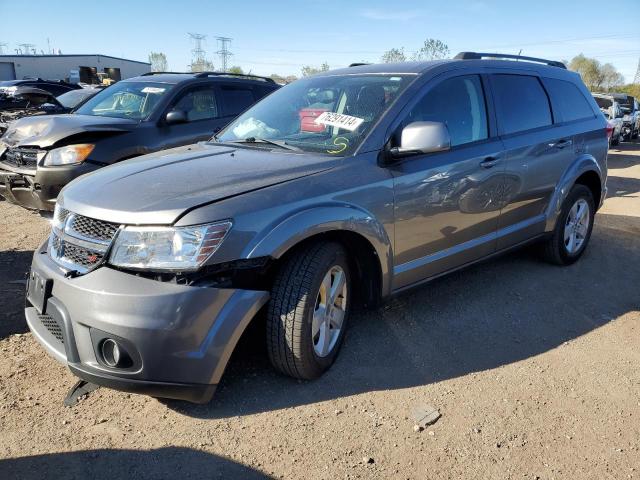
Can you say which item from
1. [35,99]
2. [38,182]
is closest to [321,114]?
[38,182]

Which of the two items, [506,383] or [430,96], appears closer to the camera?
[506,383]

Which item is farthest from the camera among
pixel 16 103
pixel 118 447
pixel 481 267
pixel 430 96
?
pixel 16 103

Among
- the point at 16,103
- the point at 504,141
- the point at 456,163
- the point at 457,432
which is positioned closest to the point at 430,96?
the point at 456,163

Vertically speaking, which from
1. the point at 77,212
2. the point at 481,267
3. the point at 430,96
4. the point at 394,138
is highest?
the point at 430,96

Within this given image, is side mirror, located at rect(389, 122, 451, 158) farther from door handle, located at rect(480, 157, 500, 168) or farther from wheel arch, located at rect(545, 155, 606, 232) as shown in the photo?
wheel arch, located at rect(545, 155, 606, 232)

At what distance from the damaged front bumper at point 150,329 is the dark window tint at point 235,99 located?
4.81 metres

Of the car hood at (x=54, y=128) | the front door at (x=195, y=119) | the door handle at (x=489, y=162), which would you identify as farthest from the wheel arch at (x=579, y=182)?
the car hood at (x=54, y=128)

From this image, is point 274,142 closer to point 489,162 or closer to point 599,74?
point 489,162

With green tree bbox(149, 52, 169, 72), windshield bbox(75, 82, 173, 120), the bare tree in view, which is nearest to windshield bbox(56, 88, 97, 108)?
windshield bbox(75, 82, 173, 120)

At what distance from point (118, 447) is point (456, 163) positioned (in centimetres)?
268

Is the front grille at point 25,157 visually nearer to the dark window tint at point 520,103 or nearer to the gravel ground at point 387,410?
the gravel ground at point 387,410

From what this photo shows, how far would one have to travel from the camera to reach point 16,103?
524 inches

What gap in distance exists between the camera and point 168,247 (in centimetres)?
243

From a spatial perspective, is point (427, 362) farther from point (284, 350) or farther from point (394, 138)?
point (394, 138)
